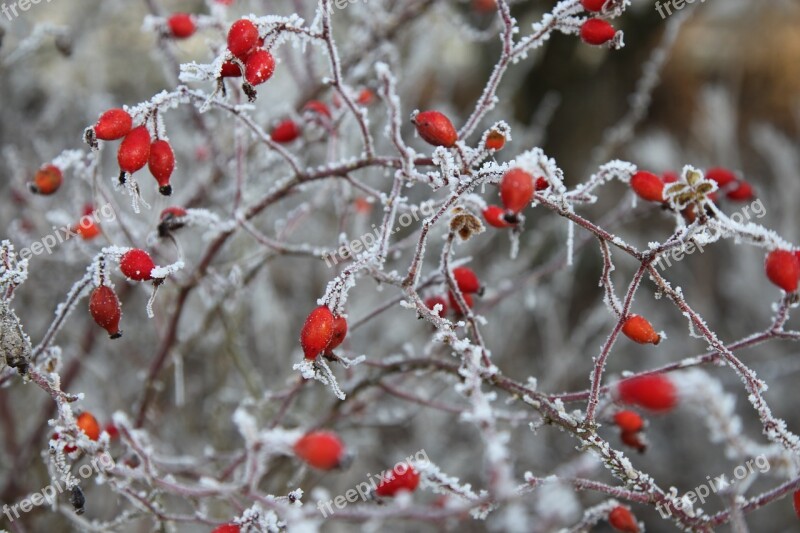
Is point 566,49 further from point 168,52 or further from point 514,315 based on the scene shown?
point 168,52

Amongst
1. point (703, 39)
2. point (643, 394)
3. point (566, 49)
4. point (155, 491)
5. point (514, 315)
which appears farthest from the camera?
point (703, 39)

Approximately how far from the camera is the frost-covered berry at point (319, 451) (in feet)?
2.49

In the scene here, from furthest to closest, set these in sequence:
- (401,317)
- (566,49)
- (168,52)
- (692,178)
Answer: (566,49) → (401,317) → (168,52) → (692,178)

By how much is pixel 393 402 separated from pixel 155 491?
5.21ft

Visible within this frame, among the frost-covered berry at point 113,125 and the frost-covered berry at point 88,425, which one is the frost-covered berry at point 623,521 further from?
the frost-covered berry at point 113,125

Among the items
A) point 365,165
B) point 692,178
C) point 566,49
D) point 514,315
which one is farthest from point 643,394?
point 566,49

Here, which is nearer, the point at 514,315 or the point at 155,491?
the point at 155,491

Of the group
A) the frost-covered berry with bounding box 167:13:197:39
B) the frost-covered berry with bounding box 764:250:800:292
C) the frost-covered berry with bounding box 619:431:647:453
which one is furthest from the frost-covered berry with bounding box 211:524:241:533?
the frost-covered berry with bounding box 167:13:197:39

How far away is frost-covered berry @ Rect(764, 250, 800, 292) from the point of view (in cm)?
96

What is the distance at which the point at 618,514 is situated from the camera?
3.66 ft

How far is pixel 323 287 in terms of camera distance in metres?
2.97

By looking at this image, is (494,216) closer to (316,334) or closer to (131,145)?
(316,334)

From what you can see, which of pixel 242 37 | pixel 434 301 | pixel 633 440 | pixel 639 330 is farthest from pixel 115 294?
pixel 633 440

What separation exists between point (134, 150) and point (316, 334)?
1.32ft
